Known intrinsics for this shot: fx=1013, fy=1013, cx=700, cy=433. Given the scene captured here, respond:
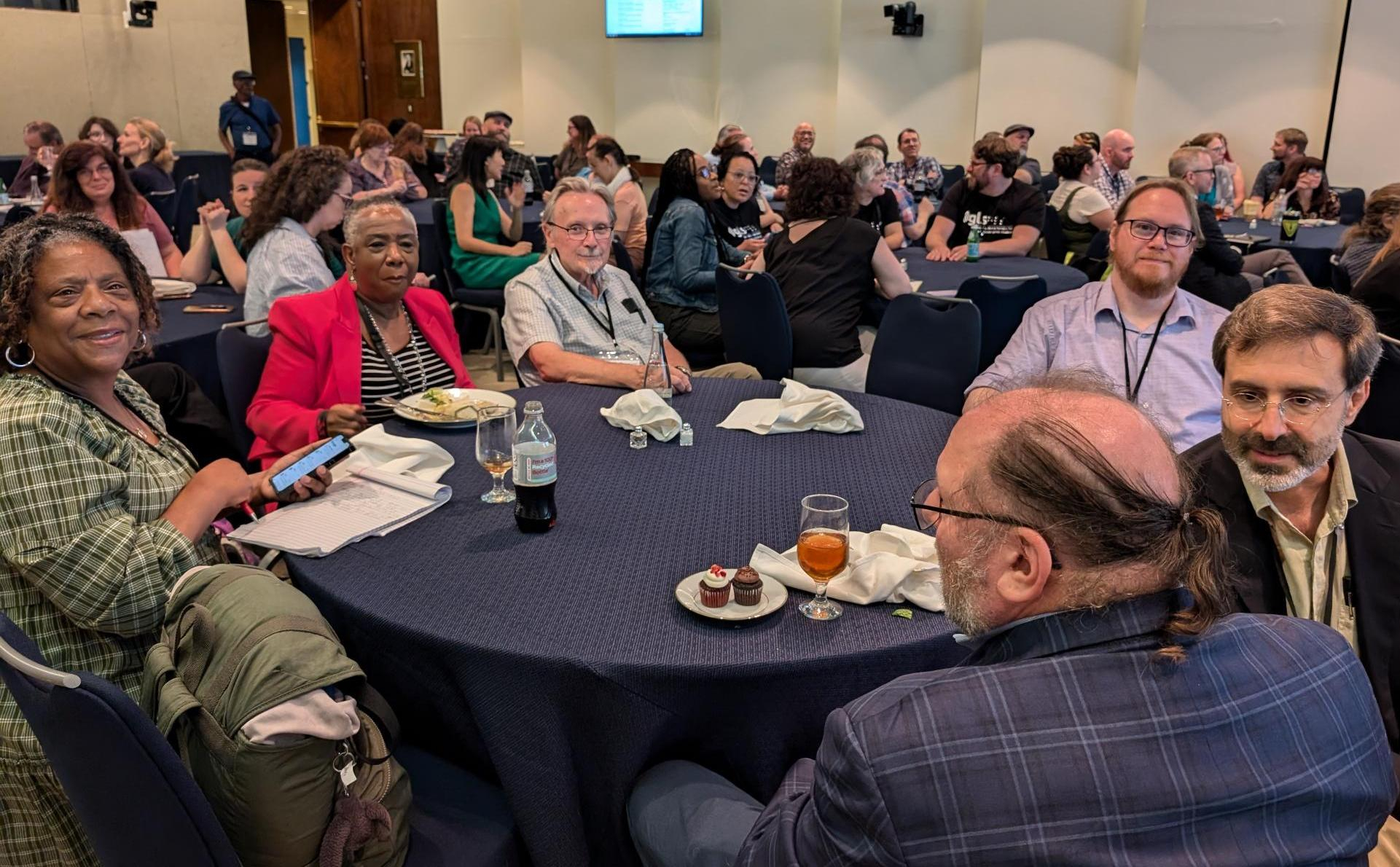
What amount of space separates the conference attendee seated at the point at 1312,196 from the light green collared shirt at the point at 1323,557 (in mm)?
7238

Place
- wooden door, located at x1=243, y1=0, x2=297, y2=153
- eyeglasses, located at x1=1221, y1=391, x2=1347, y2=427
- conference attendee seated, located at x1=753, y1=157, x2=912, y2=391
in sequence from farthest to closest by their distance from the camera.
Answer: wooden door, located at x1=243, y1=0, x2=297, y2=153 → conference attendee seated, located at x1=753, y1=157, x2=912, y2=391 → eyeglasses, located at x1=1221, y1=391, x2=1347, y2=427

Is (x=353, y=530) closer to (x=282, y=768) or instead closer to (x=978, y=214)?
(x=282, y=768)

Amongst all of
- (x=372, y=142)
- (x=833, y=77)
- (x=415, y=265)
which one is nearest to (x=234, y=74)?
(x=372, y=142)

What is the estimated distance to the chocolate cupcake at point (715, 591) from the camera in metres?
1.60

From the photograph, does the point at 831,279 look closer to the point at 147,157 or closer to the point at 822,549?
the point at 822,549

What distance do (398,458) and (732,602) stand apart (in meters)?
0.96

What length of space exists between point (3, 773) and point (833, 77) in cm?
1187

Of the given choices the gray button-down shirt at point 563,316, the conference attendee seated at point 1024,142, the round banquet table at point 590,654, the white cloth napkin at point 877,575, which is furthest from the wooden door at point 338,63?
the white cloth napkin at point 877,575

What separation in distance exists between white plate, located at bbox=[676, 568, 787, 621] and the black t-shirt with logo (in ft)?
16.3

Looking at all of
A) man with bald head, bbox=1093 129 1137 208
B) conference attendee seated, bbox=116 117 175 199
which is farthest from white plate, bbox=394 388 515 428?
man with bald head, bbox=1093 129 1137 208

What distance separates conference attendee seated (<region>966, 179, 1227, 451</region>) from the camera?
8.79 feet

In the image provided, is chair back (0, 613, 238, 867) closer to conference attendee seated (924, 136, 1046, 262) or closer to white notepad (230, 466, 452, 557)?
white notepad (230, 466, 452, 557)

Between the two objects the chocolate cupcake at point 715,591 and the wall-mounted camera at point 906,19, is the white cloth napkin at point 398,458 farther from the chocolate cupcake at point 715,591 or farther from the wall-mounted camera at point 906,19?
the wall-mounted camera at point 906,19

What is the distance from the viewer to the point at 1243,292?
4.52m
